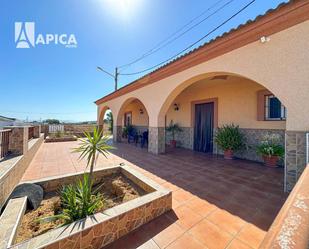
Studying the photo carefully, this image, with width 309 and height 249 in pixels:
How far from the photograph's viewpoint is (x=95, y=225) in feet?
6.23

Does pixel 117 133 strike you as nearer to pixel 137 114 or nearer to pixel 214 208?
pixel 137 114

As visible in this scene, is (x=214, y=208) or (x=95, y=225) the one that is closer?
(x=95, y=225)

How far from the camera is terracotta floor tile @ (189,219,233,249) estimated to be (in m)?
2.00

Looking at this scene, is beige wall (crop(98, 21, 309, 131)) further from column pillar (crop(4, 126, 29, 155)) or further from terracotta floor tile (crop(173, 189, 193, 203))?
column pillar (crop(4, 126, 29, 155))

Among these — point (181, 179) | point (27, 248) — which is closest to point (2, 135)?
point (27, 248)

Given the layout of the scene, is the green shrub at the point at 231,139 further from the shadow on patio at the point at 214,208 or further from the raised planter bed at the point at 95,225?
the raised planter bed at the point at 95,225

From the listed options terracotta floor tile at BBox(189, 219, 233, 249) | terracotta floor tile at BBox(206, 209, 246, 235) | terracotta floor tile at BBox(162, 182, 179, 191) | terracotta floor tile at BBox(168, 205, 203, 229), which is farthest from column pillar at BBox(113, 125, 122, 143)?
terracotta floor tile at BBox(189, 219, 233, 249)

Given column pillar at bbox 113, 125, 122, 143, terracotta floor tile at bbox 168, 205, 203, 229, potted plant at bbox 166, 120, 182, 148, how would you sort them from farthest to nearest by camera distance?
column pillar at bbox 113, 125, 122, 143 < potted plant at bbox 166, 120, 182, 148 < terracotta floor tile at bbox 168, 205, 203, 229

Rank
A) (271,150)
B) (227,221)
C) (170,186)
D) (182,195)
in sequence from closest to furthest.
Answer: (227,221) < (182,195) < (170,186) < (271,150)

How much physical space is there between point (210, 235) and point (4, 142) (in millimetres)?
5032

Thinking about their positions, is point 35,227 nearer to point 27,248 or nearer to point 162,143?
point 27,248

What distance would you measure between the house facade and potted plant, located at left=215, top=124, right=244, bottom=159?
33cm

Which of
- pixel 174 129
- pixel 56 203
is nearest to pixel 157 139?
pixel 174 129

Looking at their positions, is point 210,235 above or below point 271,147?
below
